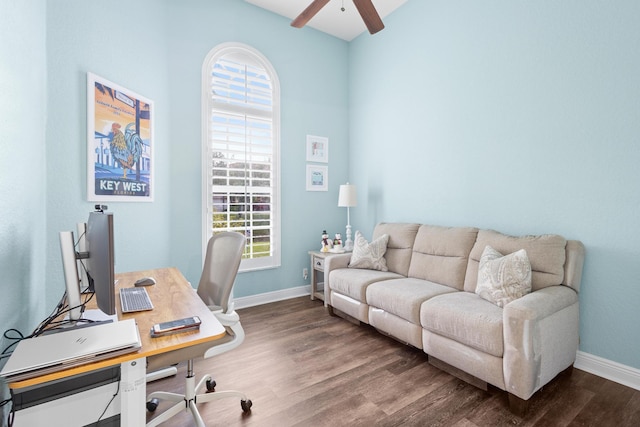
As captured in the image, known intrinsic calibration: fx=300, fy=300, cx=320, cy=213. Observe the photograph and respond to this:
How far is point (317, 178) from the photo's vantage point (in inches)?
162

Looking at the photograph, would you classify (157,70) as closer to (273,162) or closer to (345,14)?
(273,162)

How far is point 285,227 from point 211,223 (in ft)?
3.05

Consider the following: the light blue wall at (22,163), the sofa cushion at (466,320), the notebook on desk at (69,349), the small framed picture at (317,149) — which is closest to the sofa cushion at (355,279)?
the sofa cushion at (466,320)

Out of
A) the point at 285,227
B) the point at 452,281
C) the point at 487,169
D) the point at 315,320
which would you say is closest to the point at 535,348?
the point at 452,281

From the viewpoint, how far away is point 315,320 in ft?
10.5

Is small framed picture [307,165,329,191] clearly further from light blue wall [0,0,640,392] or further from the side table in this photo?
the side table

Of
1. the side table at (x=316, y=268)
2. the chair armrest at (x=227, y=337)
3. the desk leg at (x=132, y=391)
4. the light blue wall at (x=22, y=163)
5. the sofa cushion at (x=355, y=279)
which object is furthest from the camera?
the side table at (x=316, y=268)

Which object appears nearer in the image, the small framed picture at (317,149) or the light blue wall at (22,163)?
the light blue wall at (22,163)

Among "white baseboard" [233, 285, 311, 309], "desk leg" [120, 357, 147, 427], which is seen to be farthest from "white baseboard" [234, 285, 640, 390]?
"desk leg" [120, 357, 147, 427]

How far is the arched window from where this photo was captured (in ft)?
10.9

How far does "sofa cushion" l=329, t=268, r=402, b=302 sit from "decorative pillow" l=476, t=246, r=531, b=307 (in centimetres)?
94

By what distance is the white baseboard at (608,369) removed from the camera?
6.70 feet

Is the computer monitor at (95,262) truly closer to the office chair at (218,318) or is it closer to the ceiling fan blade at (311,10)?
the office chair at (218,318)

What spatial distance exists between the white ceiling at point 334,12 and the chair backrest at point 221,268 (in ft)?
9.61
